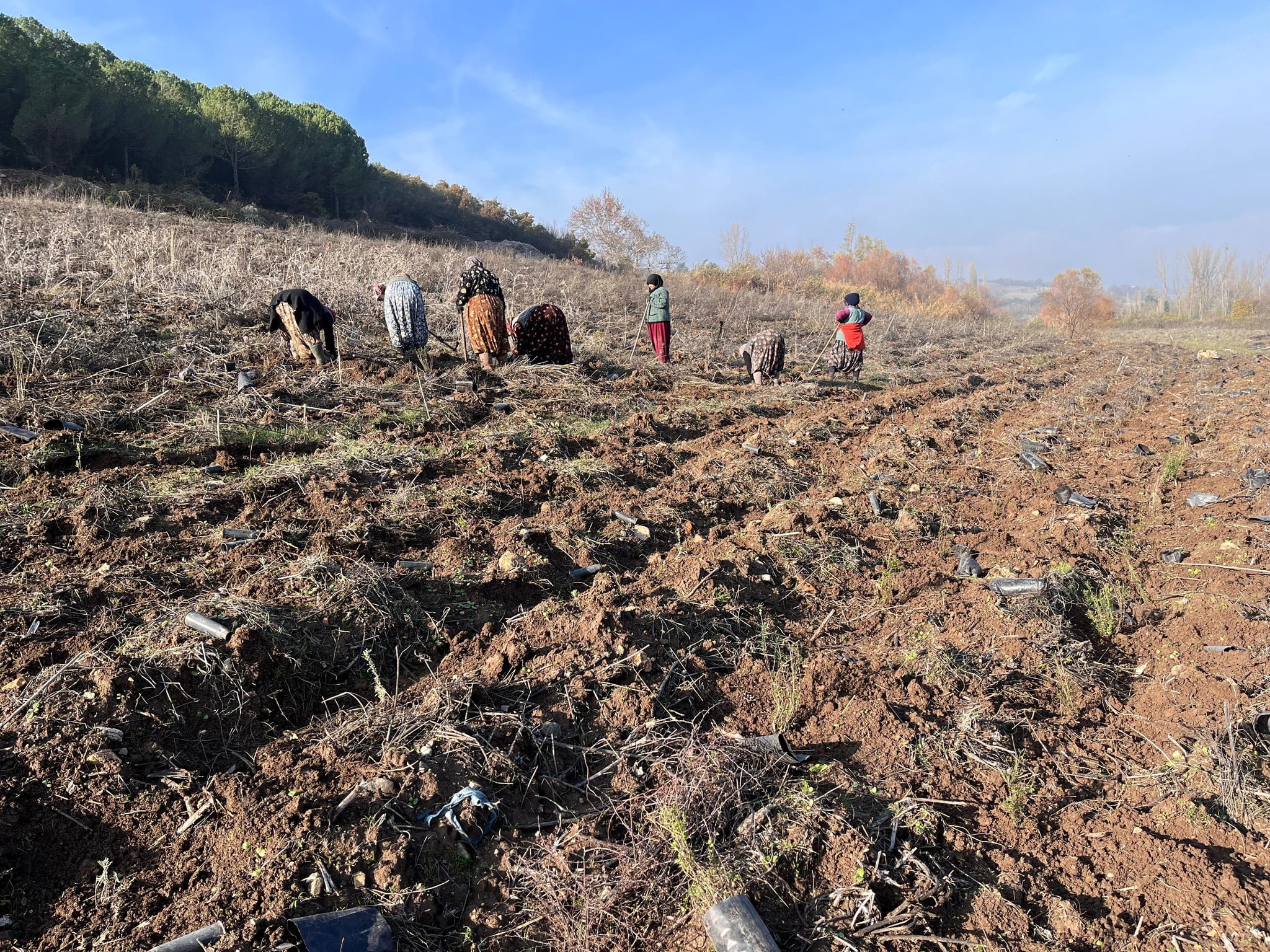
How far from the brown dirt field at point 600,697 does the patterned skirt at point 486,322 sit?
2.59 metres

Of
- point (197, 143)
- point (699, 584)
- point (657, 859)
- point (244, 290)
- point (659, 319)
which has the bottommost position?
point (657, 859)

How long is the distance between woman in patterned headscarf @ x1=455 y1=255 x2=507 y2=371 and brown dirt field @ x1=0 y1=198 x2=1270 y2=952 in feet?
8.50

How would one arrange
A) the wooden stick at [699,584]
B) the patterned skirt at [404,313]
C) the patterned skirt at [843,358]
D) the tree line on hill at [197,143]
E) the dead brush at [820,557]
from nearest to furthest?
the wooden stick at [699,584]
the dead brush at [820,557]
the patterned skirt at [404,313]
the patterned skirt at [843,358]
the tree line on hill at [197,143]

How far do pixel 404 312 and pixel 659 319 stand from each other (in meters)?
3.47

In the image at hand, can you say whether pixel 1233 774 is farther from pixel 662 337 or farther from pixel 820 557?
pixel 662 337

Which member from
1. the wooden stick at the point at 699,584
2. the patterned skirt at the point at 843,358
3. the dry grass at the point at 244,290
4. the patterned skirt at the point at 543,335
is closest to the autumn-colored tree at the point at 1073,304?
the dry grass at the point at 244,290

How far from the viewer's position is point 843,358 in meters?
9.47

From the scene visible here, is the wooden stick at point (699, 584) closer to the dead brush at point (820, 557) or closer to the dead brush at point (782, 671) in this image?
the dead brush at point (782, 671)

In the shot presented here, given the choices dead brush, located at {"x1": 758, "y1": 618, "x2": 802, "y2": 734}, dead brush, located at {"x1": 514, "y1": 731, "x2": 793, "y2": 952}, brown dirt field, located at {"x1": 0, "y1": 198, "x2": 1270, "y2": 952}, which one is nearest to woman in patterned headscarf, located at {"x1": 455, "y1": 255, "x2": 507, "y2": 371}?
brown dirt field, located at {"x1": 0, "y1": 198, "x2": 1270, "y2": 952}

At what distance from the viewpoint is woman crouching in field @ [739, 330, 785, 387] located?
908 centimetres

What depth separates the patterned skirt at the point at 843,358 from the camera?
9477 millimetres

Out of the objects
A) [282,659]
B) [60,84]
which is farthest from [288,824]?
[60,84]

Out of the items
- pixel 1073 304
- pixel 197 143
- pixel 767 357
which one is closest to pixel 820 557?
pixel 767 357

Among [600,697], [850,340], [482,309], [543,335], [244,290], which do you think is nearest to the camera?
[600,697]
